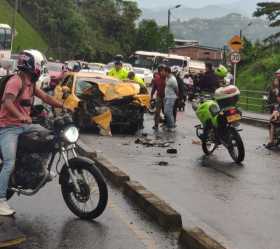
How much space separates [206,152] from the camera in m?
14.0

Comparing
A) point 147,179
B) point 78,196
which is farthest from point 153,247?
point 147,179

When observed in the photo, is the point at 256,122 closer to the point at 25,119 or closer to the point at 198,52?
the point at 25,119

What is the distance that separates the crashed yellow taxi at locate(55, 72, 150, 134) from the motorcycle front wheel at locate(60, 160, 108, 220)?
29.6 feet

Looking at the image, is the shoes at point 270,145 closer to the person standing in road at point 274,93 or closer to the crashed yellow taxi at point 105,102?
the person standing in road at point 274,93

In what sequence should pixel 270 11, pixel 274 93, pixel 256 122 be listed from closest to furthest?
pixel 274 93 → pixel 256 122 → pixel 270 11

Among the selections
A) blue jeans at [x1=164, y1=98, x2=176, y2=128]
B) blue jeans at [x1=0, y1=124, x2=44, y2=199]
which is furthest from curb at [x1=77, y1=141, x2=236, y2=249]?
blue jeans at [x1=164, y1=98, x2=176, y2=128]

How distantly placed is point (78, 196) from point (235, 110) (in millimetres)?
6187

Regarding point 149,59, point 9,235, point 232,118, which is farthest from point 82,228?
point 149,59

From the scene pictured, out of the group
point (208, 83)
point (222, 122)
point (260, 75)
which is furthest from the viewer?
point (260, 75)

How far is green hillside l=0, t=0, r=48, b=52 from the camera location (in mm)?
71875

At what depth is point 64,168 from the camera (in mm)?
7488

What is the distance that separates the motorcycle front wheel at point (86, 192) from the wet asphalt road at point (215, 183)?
94 centimetres

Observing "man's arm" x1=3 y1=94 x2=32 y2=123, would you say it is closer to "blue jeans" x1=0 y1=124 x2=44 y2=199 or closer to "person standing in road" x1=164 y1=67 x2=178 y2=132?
"blue jeans" x1=0 y1=124 x2=44 y2=199

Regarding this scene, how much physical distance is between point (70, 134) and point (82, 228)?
0.98 metres
